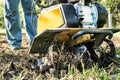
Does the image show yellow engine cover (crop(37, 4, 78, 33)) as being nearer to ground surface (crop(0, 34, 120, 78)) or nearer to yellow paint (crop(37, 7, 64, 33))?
yellow paint (crop(37, 7, 64, 33))

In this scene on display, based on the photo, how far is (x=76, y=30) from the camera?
364cm

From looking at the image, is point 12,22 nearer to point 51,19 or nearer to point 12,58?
point 12,58

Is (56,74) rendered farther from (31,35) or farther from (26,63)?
(31,35)

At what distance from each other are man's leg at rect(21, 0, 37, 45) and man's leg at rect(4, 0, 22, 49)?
137mm

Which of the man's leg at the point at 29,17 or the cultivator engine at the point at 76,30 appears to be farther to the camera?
the man's leg at the point at 29,17

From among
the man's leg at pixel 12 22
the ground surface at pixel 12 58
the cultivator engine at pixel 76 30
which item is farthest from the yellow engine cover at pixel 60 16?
the man's leg at pixel 12 22

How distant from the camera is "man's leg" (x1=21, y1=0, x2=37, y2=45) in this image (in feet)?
15.5

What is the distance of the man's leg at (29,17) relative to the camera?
473 centimetres

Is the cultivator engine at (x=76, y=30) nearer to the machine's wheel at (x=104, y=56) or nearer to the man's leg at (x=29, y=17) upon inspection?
the machine's wheel at (x=104, y=56)

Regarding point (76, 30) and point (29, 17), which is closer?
point (76, 30)

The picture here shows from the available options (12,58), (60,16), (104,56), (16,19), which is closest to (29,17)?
(16,19)

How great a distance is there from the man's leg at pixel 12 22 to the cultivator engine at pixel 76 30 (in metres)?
0.62

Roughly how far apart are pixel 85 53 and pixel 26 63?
0.64 m

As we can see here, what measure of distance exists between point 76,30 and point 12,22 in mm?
1270
